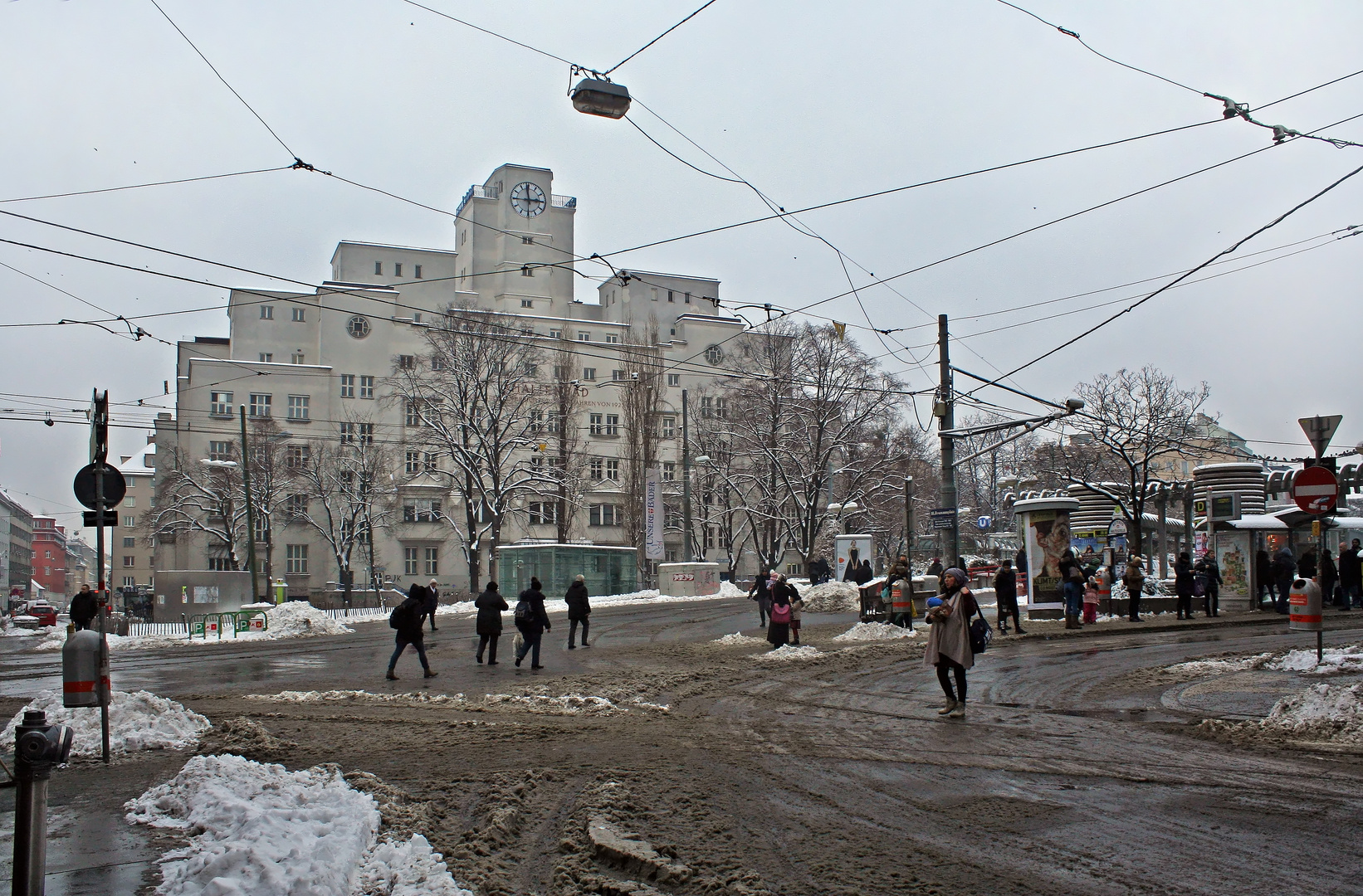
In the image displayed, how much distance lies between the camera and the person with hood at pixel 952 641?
12461mm

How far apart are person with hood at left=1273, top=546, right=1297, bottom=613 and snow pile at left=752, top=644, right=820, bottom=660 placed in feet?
46.1

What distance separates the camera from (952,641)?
41.2 ft

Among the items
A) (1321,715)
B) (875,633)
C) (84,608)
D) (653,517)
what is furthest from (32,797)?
(653,517)

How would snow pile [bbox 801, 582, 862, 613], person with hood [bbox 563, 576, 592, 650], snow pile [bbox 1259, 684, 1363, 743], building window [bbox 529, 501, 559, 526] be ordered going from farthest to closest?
building window [bbox 529, 501, 559, 526] → snow pile [bbox 801, 582, 862, 613] → person with hood [bbox 563, 576, 592, 650] → snow pile [bbox 1259, 684, 1363, 743]

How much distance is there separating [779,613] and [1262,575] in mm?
16316

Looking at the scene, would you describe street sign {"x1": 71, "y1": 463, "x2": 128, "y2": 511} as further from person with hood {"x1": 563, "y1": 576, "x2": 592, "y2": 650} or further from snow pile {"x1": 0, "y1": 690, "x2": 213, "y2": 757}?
person with hood {"x1": 563, "y1": 576, "x2": 592, "y2": 650}

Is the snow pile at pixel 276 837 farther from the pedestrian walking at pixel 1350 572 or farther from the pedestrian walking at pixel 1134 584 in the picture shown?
the pedestrian walking at pixel 1350 572

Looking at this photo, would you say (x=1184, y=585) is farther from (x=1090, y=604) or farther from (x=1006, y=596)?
(x=1006, y=596)

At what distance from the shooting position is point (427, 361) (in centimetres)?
6012

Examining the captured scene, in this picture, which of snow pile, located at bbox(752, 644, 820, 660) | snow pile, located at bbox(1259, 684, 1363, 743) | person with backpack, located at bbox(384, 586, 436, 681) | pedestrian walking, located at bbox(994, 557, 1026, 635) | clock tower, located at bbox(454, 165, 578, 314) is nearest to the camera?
snow pile, located at bbox(1259, 684, 1363, 743)

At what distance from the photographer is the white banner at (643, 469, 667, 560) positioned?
146ft

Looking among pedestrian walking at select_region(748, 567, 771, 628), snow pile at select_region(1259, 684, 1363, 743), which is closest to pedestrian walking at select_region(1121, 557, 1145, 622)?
pedestrian walking at select_region(748, 567, 771, 628)

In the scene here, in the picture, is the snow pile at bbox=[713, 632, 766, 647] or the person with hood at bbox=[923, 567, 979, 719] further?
the snow pile at bbox=[713, 632, 766, 647]

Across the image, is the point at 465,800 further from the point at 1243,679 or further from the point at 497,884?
the point at 1243,679
